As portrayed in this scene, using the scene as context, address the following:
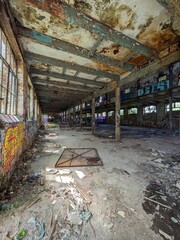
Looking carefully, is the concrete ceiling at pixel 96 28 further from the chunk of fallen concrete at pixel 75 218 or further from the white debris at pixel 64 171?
the chunk of fallen concrete at pixel 75 218

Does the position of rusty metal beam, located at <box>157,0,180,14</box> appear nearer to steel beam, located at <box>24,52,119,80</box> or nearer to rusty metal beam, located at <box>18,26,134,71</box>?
rusty metal beam, located at <box>18,26,134,71</box>

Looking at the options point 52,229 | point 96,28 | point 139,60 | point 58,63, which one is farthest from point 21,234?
point 139,60

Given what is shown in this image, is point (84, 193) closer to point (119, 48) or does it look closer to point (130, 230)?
point (130, 230)

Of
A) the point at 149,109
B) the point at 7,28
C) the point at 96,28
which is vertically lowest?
the point at 149,109

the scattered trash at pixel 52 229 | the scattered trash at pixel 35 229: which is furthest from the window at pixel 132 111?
the scattered trash at pixel 35 229

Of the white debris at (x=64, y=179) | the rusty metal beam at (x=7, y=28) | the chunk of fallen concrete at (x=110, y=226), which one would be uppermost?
the rusty metal beam at (x=7, y=28)

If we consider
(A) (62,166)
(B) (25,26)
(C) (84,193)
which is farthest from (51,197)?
(B) (25,26)

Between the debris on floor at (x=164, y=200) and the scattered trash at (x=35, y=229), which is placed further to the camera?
the debris on floor at (x=164, y=200)

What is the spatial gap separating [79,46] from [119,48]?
4.39ft

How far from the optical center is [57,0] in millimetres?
2127

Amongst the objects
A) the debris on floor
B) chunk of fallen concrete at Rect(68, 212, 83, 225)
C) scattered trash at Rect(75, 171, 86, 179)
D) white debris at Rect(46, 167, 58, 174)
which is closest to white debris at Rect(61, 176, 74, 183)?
scattered trash at Rect(75, 171, 86, 179)

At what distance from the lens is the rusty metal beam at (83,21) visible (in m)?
2.16

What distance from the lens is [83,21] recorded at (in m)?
2.43

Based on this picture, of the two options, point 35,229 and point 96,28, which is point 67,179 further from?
point 96,28
